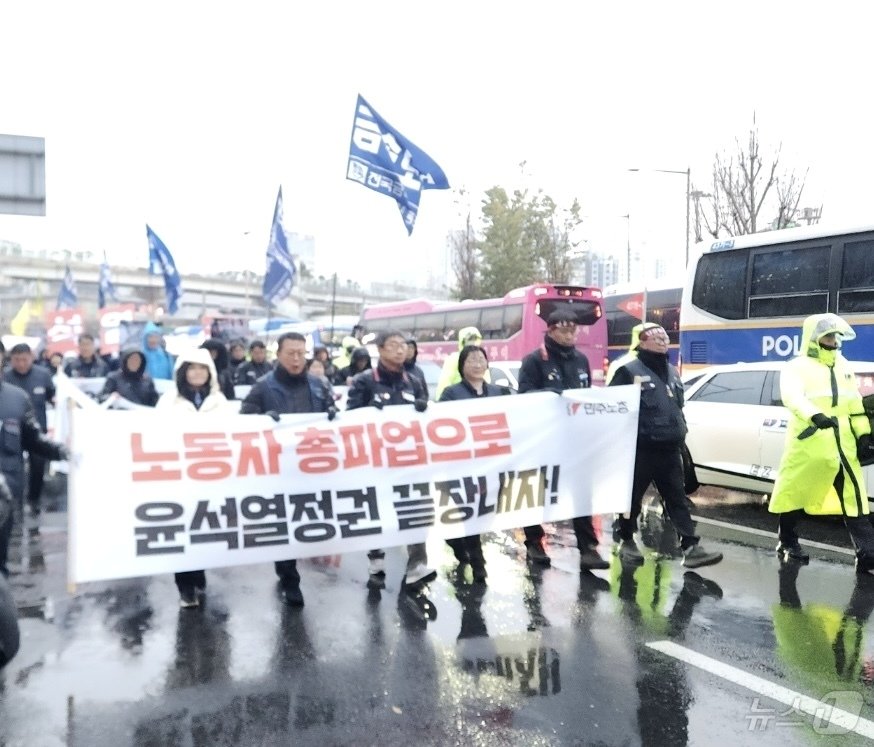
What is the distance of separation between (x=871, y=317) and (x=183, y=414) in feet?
32.3

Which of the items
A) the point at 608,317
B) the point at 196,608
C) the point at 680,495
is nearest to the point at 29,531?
the point at 196,608

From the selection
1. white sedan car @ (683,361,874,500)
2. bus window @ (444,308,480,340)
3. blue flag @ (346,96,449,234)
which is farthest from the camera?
bus window @ (444,308,480,340)

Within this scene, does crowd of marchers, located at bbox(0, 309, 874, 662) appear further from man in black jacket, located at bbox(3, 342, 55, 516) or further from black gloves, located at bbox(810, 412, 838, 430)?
man in black jacket, located at bbox(3, 342, 55, 516)

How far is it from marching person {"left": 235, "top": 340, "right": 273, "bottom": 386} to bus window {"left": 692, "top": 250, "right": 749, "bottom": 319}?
7.23m

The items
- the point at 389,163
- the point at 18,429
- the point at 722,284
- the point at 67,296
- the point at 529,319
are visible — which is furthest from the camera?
the point at 67,296

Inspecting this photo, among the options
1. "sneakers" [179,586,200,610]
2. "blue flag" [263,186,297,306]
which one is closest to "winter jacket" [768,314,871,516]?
"sneakers" [179,586,200,610]

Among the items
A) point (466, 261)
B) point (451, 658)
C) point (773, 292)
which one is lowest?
point (451, 658)

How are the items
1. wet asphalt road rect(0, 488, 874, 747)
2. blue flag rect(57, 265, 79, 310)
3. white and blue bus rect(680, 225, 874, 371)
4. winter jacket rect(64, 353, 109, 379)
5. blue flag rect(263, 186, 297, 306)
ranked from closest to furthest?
wet asphalt road rect(0, 488, 874, 747) < white and blue bus rect(680, 225, 874, 371) < winter jacket rect(64, 353, 109, 379) < blue flag rect(263, 186, 297, 306) < blue flag rect(57, 265, 79, 310)

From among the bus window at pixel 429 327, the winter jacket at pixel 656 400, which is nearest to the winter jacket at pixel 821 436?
the winter jacket at pixel 656 400

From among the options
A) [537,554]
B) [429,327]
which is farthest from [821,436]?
[429,327]

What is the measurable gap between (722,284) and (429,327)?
16100 mm

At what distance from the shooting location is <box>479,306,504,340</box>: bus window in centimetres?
2617

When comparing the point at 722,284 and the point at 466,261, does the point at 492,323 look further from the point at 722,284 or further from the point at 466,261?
the point at 466,261

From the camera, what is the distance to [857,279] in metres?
12.3
